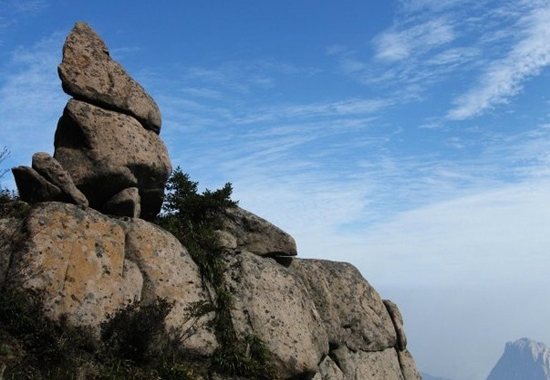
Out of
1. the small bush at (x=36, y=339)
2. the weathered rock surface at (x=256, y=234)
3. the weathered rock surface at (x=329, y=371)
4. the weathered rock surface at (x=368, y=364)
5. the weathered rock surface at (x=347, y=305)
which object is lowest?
the small bush at (x=36, y=339)

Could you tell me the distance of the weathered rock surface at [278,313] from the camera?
61.3 feet

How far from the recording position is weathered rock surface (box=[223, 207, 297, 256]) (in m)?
22.1

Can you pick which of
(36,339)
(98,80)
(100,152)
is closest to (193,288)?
(36,339)

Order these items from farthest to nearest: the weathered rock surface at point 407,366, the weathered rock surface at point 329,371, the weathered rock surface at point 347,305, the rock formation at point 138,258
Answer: the weathered rock surface at point 407,366 < the weathered rock surface at point 347,305 < the weathered rock surface at point 329,371 < the rock formation at point 138,258

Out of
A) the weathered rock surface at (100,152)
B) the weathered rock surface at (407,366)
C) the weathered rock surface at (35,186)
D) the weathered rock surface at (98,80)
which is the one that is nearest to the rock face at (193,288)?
the weathered rock surface at (407,366)

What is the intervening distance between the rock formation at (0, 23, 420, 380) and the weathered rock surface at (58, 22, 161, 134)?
0.04 metres

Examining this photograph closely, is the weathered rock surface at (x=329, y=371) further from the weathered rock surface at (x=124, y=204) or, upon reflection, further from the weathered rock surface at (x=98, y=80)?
the weathered rock surface at (x=98, y=80)

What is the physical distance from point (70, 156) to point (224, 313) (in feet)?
24.0

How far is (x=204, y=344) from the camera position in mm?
17156

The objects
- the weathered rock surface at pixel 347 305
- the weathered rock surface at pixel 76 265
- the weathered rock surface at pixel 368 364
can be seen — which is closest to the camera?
the weathered rock surface at pixel 76 265

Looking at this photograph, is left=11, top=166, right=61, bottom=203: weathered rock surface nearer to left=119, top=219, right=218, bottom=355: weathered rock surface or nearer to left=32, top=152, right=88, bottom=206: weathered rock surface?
left=32, top=152, right=88, bottom=206: weathered rock surface

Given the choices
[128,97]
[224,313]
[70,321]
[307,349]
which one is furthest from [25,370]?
[128,97]

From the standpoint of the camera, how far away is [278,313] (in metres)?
19.6

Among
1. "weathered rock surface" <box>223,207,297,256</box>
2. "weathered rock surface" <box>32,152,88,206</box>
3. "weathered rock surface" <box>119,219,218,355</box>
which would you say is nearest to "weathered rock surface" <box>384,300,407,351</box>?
"weathered rock surface" <box>223,207,297,256</box>
